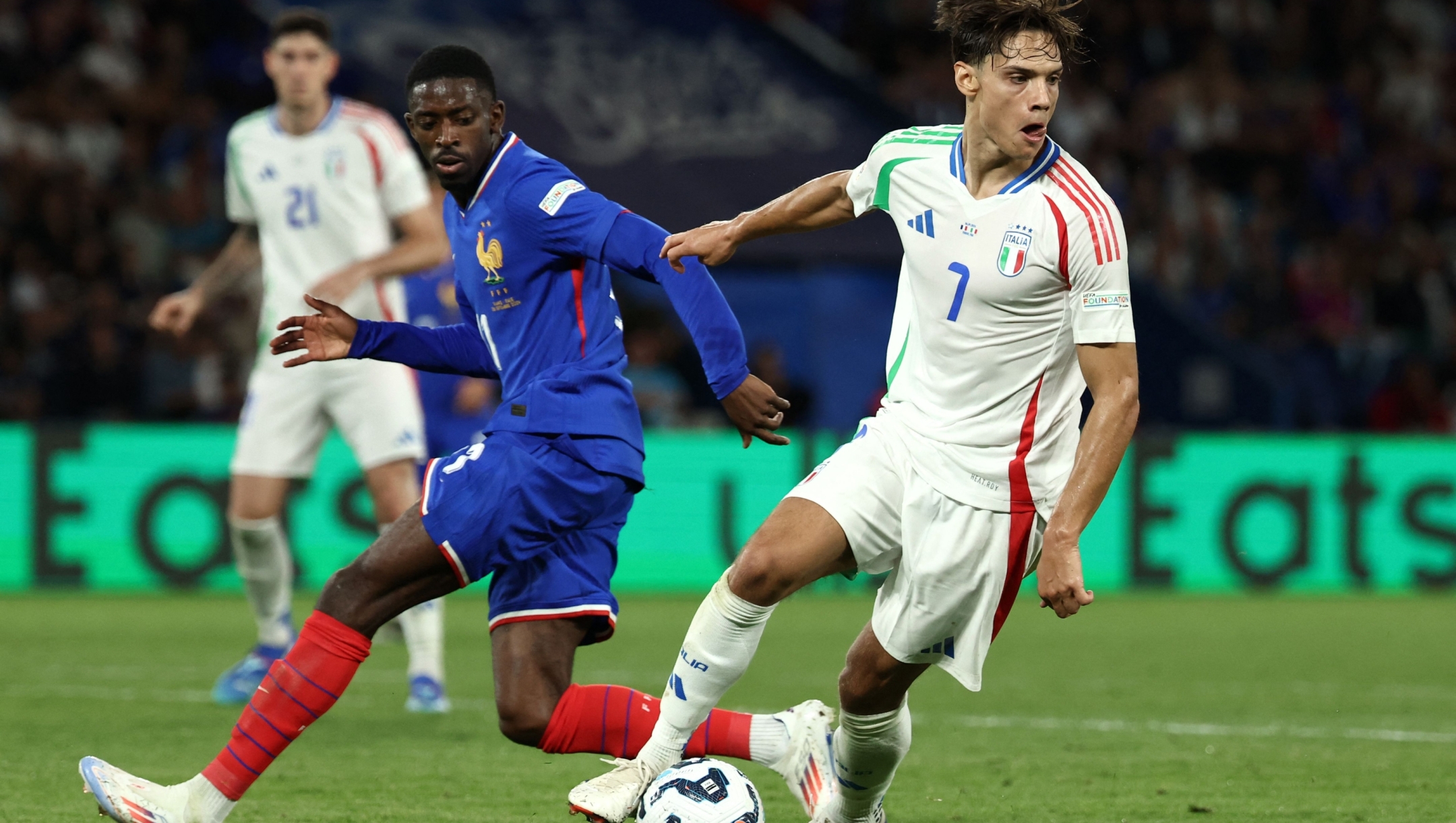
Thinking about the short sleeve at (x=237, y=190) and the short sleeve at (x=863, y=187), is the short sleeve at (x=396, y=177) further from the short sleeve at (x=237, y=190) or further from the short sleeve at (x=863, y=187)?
the short sleeve at (x=863, y=187)

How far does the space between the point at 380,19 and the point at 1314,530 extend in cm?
843

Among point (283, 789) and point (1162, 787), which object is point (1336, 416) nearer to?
point (1162, 787)

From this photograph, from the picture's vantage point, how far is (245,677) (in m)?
6.92

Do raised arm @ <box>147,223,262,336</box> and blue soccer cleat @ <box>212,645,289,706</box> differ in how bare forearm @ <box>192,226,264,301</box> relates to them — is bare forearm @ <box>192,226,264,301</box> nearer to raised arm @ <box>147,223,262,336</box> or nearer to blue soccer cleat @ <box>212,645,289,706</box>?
raised arm @ <box>147,223,262,336</box>

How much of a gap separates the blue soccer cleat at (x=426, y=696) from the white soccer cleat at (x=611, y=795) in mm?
2703

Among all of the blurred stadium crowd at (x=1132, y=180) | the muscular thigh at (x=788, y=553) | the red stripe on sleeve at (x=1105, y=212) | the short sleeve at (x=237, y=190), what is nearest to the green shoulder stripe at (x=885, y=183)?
the red stripe on sleeve at (x=1105, y=212)

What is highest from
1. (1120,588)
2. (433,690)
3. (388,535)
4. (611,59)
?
(611,59)

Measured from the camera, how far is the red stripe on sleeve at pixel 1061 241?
3930 millimetres

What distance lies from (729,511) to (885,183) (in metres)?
7.88

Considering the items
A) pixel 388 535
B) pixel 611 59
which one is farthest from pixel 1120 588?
pixel 388 535

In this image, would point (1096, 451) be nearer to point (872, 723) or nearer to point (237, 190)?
point (872, 723)

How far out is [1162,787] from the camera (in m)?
5.29

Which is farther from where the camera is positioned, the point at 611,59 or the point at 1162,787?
the point at 611,59

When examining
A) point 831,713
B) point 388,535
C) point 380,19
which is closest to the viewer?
point 388,535
